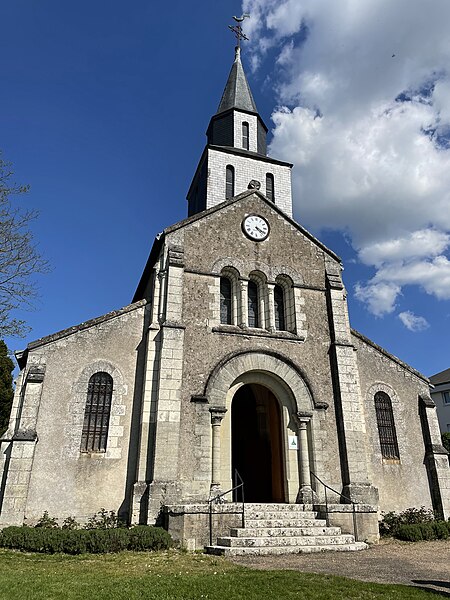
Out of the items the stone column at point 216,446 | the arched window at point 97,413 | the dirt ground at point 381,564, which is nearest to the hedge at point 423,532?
the dirt ground at point 381,564

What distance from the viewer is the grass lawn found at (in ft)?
21.5

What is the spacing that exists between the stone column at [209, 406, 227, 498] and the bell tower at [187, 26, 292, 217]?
1036 centimetres

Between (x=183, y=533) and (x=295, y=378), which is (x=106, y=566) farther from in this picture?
(x=295, y=378)

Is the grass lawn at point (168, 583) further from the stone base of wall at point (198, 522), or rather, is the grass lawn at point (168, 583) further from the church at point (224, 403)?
the church at point (224, 403)

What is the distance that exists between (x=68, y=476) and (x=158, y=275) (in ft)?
22.9

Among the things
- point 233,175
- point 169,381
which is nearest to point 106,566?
point 169,381

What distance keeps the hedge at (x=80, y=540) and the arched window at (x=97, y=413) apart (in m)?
2.73

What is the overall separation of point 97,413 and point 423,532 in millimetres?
10602

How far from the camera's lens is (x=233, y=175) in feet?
73.8

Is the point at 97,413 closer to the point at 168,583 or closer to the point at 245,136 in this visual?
the point at 168,583

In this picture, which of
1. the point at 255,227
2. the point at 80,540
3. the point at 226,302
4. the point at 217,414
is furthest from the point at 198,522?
the point at 255,227

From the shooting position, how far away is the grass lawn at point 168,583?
654cm

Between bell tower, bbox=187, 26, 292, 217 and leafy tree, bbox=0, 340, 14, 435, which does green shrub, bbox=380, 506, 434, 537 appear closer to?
bell tower, bbox=187, 26, 292, 217

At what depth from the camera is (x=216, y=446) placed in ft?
45.2
